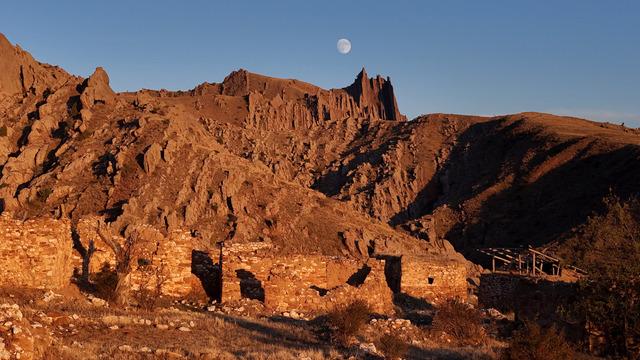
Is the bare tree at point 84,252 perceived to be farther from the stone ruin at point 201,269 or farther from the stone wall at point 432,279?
the stone wall at point 432,279

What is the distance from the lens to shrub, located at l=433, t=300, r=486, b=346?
17719mm

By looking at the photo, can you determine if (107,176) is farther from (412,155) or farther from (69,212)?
(412,155)

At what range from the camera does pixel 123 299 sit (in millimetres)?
17969

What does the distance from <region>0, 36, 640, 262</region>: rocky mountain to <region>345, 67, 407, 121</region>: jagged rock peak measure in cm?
3395

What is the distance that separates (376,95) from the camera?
520 ft

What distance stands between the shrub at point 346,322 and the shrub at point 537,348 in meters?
3.29

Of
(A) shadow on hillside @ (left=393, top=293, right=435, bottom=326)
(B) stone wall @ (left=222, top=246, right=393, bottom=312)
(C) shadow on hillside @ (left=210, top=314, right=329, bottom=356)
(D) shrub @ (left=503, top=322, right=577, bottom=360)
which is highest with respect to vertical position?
(B) stone wall @ (left=222, top=246, right=393, bottom=312)

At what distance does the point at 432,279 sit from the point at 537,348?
46.4 ft

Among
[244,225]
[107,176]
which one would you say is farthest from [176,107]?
[244,225]

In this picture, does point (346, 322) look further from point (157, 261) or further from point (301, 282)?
point (157, 261)

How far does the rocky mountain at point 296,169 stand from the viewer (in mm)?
48781

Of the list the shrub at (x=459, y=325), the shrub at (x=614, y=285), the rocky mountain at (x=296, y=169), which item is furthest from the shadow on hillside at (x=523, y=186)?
the shrub at (x=614, y=285)

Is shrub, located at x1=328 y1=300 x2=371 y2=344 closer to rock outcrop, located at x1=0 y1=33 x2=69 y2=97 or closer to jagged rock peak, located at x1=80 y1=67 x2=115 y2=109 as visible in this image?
jagged rock peak, located at x1=80 y1=67 x2=115 y2=109

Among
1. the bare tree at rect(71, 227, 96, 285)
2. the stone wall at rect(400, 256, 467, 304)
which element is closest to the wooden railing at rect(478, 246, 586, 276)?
the stone wall at rect(400, 256, 467, 304)
